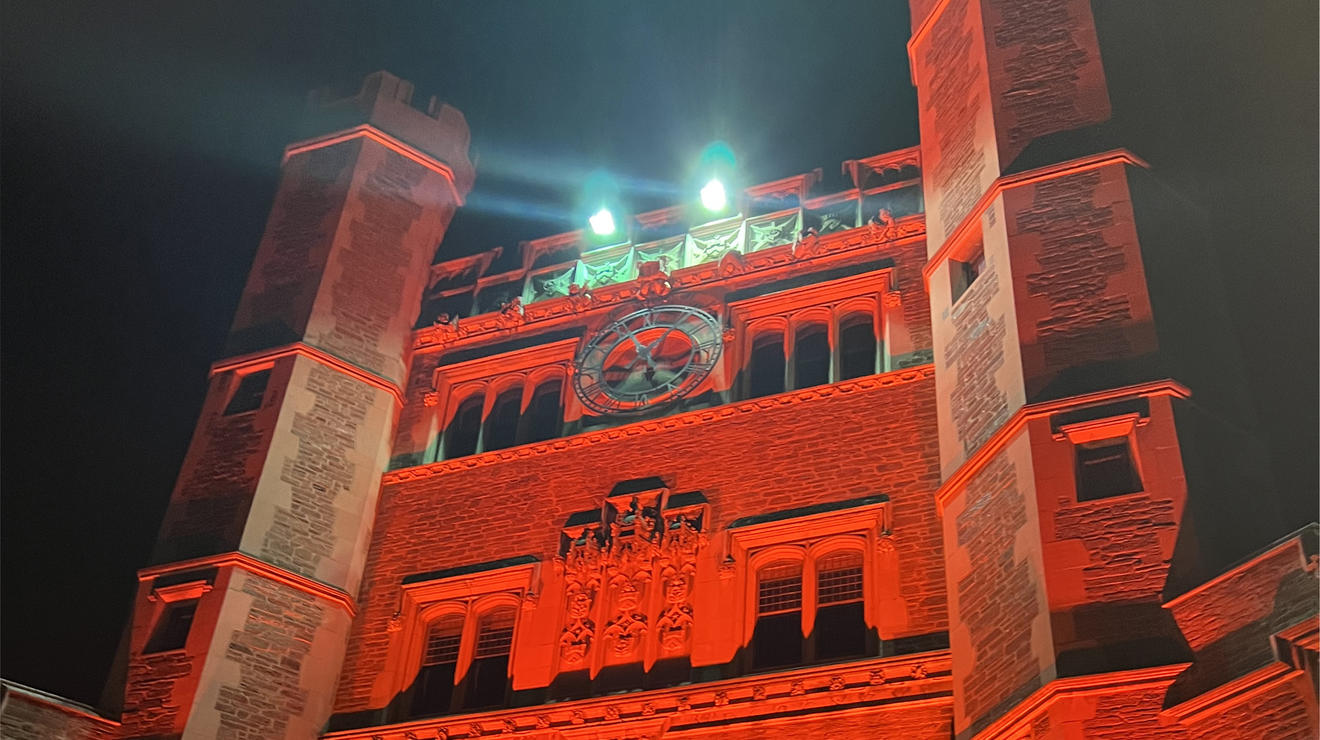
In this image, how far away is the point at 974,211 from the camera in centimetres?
1509

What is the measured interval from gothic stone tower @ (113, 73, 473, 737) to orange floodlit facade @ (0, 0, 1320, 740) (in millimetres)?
43

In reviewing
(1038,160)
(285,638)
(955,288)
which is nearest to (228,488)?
(285,638)

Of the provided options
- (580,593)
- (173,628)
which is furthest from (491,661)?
(173,628)

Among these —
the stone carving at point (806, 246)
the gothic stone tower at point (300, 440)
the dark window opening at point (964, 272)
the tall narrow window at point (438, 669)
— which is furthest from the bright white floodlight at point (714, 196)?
the tall narrow window at point (438, 669)

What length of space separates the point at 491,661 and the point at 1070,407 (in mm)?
6661

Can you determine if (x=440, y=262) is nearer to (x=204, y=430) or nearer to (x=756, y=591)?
(x=204, y=430)

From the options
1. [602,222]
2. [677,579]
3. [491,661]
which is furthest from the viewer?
[602,222]

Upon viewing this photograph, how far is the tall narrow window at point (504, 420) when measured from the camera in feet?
58.7

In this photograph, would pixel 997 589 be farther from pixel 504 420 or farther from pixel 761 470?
pixel 504 420

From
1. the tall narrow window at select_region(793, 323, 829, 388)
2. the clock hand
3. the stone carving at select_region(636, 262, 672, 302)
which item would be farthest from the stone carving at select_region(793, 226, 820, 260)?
the clock hand

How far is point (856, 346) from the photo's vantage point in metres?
16.8

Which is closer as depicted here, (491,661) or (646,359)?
(491,661)

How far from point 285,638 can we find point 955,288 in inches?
310

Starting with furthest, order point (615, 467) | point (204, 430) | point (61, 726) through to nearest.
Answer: point (204, 430) < point (615, 467) < point (61, 726)
